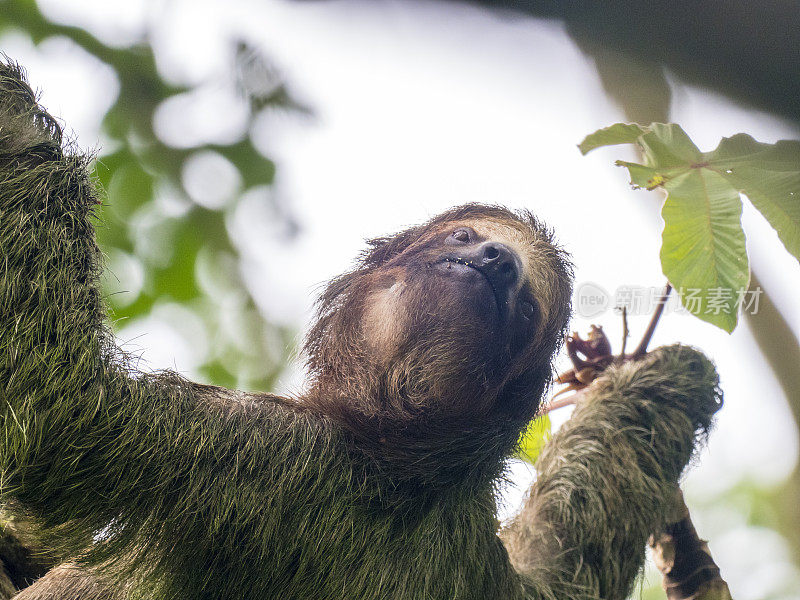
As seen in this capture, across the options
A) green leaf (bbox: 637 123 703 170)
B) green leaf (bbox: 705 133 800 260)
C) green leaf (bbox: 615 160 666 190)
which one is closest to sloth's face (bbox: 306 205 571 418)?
green leaf (bbox: 615 160 666 190)

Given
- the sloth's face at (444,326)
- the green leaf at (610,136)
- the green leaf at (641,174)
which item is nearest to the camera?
the green leaf at (641,174)

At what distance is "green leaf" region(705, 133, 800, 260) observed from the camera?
15.7 feet

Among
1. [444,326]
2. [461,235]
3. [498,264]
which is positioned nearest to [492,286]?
[498,264]

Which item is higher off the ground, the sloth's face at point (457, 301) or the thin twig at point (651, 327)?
the thin twig at point (651, 327)

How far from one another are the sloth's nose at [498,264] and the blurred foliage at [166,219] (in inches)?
133

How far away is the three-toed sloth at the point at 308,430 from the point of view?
181 inches

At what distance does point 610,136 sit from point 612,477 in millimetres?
4540

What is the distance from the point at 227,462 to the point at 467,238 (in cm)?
285

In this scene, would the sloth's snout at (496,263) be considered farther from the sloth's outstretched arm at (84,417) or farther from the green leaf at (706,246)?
the sloth's outstretched arm at (84,417)

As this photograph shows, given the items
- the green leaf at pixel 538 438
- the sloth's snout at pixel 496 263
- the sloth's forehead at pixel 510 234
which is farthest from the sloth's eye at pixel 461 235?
the green leaf at pixel 538 438

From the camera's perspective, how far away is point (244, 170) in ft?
29.9

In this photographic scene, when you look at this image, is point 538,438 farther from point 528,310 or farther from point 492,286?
point 492,286

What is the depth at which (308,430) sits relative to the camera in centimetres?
565

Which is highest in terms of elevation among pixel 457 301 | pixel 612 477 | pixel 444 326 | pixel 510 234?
pixel 510 234
